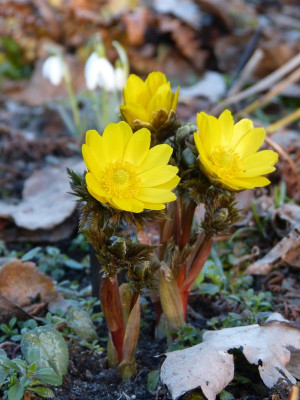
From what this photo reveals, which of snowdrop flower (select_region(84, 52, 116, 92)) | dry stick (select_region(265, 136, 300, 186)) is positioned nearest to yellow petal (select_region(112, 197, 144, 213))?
dry stick (select_region(265, 136, 300, 186))

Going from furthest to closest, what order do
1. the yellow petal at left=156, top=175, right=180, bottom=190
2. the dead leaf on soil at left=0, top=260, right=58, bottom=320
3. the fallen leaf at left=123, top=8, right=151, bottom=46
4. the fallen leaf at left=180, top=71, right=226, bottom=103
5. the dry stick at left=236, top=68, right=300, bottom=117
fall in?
1. the fallen leaf at left=123, top=8, right=151, bottom=46
2. the fallen leaf at left=180, top=71, right=226, bottom=103
3. the dry stick at left=236, top=68, right=300, bottom=117
4. the dead leaf on soil at left=0, top=260, right=58, bottom=320
5. the yellow petal at left=156, top=175, right=180, bottom=190

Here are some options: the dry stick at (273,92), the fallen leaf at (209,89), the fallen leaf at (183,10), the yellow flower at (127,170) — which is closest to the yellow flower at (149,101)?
the yellow flower at (127,170)

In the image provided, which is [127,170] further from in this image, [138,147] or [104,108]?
[104,108]

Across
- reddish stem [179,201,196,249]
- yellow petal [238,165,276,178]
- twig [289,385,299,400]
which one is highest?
yellow petal [238,165,276,178]

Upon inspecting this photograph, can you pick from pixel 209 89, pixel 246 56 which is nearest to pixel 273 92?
pixel 246 56

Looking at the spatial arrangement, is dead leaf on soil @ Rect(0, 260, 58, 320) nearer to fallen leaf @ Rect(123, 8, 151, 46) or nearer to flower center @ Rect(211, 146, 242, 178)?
flower center @ Rect(211, 146, 242, 178)

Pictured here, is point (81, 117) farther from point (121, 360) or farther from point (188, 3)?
point (121, 360)

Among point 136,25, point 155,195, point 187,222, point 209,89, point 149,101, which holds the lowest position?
point 209,89
